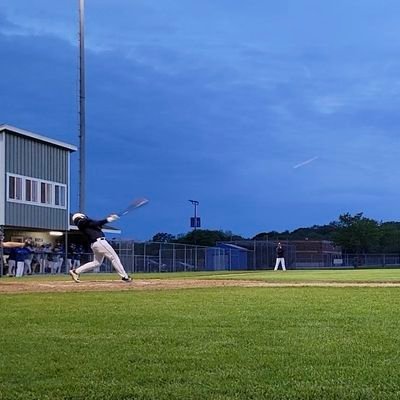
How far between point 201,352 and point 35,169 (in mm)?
40302

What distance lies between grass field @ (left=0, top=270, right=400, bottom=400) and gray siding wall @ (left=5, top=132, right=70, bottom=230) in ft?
109

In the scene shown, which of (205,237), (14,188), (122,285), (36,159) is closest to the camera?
(122,285)

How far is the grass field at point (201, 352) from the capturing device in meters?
5.05

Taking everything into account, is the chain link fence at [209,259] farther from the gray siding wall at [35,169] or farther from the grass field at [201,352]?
the grass field at [201,352]

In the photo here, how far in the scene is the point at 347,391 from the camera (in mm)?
4922

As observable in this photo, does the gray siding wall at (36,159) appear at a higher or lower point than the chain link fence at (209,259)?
higher

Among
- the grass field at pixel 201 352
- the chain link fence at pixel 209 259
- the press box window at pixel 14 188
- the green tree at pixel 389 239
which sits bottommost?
the grass field at pixel 201 352

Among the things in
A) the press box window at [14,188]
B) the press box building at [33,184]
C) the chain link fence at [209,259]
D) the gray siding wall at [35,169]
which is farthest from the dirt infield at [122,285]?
the gray siding wall at [35,169]

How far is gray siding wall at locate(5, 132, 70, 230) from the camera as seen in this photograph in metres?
42.7

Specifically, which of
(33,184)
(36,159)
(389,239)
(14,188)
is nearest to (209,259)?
(33,184)

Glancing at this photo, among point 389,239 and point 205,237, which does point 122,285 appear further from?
point 205,237

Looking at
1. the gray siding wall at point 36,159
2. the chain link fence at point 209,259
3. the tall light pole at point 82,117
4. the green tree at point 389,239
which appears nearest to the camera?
the tall light pole at point 82,117

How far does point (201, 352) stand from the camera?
649cm

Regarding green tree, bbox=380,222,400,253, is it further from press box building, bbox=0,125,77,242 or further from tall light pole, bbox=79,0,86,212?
tall light pole, bbox=79,0,86,212
